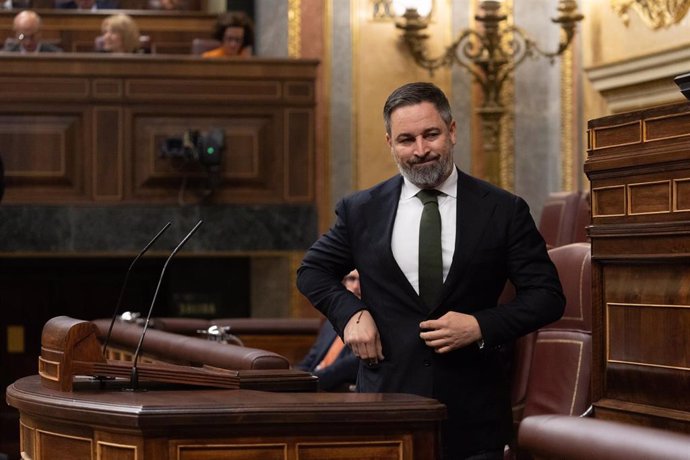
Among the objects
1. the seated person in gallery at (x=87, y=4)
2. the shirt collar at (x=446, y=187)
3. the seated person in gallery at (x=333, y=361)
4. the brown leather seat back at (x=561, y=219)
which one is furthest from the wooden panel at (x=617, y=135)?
the seated person in gallery at (x=87, y=4)

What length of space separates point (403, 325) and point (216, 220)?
21.0 ft

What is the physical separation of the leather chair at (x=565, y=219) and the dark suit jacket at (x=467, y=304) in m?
3.67

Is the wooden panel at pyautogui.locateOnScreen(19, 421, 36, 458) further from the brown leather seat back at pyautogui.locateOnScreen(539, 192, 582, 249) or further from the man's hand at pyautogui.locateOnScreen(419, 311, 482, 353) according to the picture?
the brown leather seat back at pyautogui.locateOnScreen(539, 192, 582, 249)

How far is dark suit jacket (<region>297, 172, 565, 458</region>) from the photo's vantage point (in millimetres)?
3443

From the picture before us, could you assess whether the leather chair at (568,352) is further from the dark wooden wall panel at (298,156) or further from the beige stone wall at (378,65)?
the beige stone wall at (378,65)

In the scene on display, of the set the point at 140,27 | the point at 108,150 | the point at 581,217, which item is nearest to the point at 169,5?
the point at 140,27

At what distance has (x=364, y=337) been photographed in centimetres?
344

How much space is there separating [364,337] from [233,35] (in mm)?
6997

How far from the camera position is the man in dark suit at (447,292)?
11.3 feet

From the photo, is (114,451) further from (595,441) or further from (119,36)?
(119,36)

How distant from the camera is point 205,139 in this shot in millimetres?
9664

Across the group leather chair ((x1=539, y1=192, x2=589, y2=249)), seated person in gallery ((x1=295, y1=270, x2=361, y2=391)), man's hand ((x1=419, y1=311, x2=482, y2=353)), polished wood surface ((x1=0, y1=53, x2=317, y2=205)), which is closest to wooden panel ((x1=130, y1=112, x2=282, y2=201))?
polished wood surface ((x1=0, y1=53, x2=317, y2=205))

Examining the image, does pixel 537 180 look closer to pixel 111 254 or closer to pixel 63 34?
pixel 111 254

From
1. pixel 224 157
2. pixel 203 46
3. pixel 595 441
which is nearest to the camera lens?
pixel 595 441
